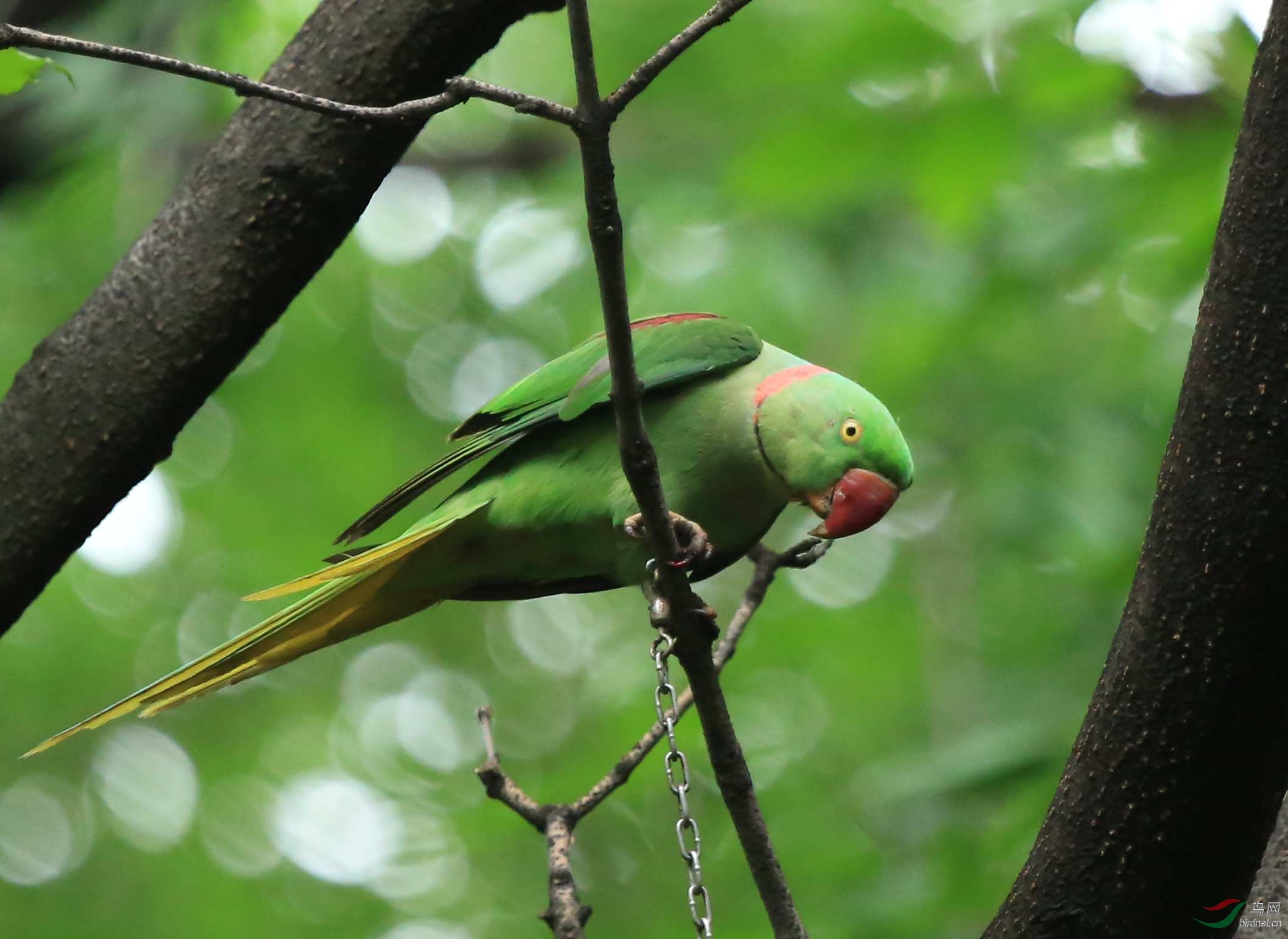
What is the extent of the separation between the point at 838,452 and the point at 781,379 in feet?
0.94

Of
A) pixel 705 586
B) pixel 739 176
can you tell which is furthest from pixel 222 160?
pixel 705 586

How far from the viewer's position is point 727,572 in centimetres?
773

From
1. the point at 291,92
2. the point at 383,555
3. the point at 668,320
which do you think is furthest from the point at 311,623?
the point at 291,92

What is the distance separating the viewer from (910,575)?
6938mm

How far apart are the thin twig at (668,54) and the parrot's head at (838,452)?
1288 mm

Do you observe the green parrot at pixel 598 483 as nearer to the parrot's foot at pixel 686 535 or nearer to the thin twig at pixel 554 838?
the parrot's foot at pixel 686 535

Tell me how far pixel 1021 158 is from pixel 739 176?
44.6 inches

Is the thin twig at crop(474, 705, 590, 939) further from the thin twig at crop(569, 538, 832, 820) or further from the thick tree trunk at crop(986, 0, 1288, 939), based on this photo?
the thick tree trunk at crop(986, 0, 1288, 939)

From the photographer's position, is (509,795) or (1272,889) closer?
(1272,889)

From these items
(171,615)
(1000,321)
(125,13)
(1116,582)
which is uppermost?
(171,615)

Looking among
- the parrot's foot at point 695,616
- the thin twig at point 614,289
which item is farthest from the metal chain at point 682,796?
the thin twig at point 614,289

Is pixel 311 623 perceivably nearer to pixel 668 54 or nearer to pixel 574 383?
pixel 574 383

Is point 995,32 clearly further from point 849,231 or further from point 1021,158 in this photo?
point 849,231

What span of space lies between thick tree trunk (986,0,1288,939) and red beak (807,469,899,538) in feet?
2.69
